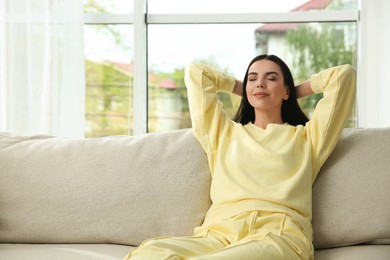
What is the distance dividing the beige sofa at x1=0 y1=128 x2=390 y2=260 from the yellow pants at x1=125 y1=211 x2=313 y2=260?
143 mm

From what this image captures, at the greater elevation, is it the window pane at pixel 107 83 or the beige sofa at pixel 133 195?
the window pane at pixel 107 83

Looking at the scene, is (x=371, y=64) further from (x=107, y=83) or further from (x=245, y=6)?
(x=107, y=83)

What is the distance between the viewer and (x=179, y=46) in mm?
3730

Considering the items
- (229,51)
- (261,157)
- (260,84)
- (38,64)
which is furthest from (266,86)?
(38,64)

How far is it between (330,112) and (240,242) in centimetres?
59

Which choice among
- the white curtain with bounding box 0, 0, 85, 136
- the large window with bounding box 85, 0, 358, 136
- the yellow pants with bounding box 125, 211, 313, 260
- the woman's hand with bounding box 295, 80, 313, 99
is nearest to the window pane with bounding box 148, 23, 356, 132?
the large window with bounding box 85, 0, 358, 136

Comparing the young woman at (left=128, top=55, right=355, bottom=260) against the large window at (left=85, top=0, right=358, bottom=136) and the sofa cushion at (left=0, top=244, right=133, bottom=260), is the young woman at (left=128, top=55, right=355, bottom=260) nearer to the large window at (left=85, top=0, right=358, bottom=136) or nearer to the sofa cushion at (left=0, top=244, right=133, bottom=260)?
the sofa cushion at (left=0, top=244, right=133, bottom=260)

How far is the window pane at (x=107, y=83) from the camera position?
150 inches

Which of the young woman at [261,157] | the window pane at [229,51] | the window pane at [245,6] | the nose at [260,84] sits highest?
A: the window pane at [245,6]

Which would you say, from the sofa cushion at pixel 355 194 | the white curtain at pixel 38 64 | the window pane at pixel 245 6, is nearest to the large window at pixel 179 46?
the window pane at pixel 245 6

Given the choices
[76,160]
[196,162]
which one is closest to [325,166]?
[196,162]

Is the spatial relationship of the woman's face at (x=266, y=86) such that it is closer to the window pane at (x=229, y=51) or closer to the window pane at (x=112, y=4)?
the window pane at (x=229, y=51)

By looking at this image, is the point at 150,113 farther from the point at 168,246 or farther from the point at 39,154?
the point at 168,246

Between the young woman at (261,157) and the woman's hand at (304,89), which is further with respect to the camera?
the woman's hand at (304,89)
